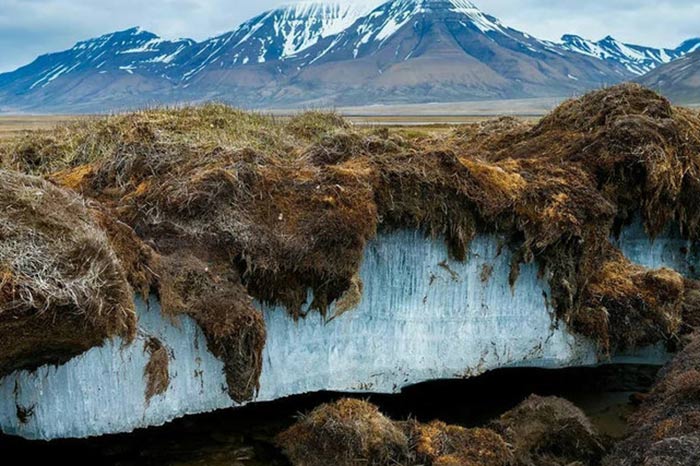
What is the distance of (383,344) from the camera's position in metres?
12.0

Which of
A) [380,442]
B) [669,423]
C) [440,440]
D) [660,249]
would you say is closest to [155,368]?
[380,442]

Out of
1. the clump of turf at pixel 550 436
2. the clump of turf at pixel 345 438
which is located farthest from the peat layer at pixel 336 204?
the clump of turf at pixel 550 436

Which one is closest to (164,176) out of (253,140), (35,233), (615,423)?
(253,140)

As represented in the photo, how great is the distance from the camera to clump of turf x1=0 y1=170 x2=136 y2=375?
23.7ft

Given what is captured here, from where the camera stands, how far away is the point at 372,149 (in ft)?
42.8

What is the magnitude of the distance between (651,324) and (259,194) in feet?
25.4

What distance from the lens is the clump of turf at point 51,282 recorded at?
284 inches

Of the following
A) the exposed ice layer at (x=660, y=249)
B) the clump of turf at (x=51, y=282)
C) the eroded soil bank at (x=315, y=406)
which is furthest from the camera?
the exposed ice layer at (x=660, y=249)

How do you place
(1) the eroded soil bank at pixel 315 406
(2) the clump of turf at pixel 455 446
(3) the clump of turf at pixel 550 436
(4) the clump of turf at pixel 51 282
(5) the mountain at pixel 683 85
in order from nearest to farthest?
(4) the clump of turf at pixel 51 282 → (2) the clump of turf at pixel 455 446 → (3) the clump of turf at pixel 550 436 → (1) the eroded soil bank at pixel 315 406 → (5) the mountain at pixel 683 85

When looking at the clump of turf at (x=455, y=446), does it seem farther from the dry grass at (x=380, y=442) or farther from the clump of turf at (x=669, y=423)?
the clump of turf at (x=669, y=423)

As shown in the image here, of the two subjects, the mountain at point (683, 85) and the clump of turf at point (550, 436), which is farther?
the mountain at point (683, 85)

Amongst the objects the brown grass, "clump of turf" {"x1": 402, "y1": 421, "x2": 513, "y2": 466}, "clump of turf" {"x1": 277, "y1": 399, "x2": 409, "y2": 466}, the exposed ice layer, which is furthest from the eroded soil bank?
the exposed ice layer

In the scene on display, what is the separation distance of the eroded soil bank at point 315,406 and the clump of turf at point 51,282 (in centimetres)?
270

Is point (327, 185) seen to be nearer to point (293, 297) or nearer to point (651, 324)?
point (293, 297)
